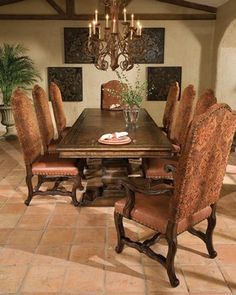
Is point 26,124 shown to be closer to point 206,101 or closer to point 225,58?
point 206,101

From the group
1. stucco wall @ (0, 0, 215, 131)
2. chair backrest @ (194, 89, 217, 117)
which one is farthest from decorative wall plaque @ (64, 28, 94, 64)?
chair backrest @ (194, 89, 217, 117)

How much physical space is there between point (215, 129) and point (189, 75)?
517 centimetres

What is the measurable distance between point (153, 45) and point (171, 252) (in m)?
5.28

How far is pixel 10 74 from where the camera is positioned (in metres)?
6.04

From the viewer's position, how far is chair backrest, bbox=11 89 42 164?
2887mm

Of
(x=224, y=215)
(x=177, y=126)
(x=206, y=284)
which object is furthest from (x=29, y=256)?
(x=177, y=126)

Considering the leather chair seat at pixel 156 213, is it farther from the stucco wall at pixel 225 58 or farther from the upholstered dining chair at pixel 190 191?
the stucco wall at pixel 225 58

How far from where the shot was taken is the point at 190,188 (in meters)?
1.85

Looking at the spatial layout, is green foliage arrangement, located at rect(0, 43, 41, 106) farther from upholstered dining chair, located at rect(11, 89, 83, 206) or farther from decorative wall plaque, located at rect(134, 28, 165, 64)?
upholstered dining chair, located at rect(11, 89, 83, 206)

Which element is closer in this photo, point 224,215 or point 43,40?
point 224,215

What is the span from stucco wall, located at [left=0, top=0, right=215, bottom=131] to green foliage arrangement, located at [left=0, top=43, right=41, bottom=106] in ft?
0.93

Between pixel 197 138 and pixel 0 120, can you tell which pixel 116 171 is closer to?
pixel 197 138

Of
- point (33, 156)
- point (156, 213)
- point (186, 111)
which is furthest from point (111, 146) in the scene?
point (186, 111)

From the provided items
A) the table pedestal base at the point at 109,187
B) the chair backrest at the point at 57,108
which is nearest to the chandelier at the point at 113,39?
the chair backrest at the point at 57,108
